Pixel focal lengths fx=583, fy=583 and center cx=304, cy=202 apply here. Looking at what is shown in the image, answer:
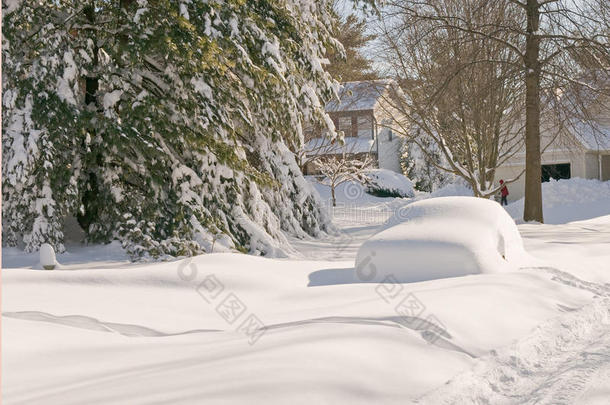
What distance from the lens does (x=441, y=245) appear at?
7.59 meters

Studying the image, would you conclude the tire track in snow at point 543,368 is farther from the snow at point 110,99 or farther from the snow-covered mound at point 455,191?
the snow-covered mound at point 455,191

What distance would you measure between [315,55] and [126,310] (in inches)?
386

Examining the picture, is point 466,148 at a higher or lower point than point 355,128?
lower

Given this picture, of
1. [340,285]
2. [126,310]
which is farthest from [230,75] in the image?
[126,310]

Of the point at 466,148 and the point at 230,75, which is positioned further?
the point at 466,148

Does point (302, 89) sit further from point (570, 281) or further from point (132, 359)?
point (132, 359)

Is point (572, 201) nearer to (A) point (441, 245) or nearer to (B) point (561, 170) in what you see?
(B) point (561, 170)

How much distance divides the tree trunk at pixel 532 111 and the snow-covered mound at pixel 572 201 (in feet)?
14.2

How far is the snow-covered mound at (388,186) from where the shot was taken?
3884cm

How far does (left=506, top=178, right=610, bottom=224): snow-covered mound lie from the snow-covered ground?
49.9ft

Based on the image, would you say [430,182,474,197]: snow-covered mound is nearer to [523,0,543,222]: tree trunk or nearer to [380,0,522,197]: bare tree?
[380,0,522,197]: bare tree

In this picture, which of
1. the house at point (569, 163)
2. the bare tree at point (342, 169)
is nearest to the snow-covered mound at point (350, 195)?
the bare tree at point (342, 169)

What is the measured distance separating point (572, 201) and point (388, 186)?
15165 mm

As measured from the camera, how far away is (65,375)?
405 centimetres
